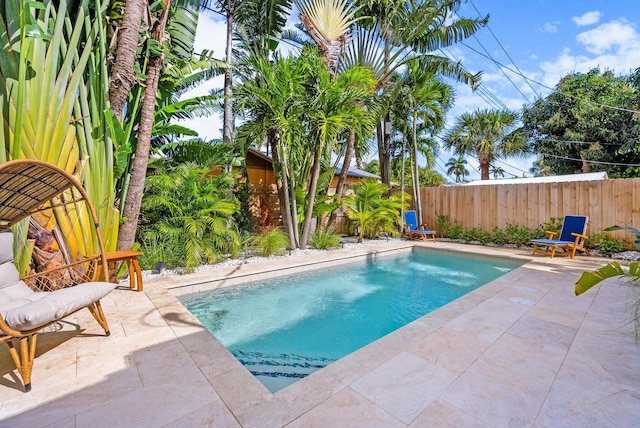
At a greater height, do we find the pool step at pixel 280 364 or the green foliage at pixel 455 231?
the green foliage at pixel 455 231

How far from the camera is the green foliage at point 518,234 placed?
27.8ft

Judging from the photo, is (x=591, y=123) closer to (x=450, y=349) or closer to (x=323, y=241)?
(x=323, y=241)

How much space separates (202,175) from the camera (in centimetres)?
616

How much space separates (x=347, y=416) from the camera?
175 cm

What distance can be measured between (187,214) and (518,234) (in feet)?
30.0

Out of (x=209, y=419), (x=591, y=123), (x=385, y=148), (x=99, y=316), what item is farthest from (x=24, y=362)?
(x=591, y=123)

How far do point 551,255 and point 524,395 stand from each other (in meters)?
6.52

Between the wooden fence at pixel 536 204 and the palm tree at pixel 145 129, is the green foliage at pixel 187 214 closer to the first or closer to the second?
the palm tree at pixel 145 129

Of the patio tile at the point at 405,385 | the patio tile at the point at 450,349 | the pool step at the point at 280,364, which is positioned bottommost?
the pool step at the point at 280,364

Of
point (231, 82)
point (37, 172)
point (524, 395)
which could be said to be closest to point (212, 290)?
point (37, 172)

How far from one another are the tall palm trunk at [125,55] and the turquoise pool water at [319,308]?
3327mm

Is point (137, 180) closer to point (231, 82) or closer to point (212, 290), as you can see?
point (212, 290)

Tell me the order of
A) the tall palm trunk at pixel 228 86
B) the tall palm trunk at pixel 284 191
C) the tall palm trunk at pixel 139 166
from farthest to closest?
1. the tall palm trunk at pixel 228 86
2. the tall palm trunk at pixel 284 191
3. the tall palm trunk at pixel 139 166

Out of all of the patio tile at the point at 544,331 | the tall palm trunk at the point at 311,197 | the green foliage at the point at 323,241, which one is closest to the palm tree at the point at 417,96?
the green foliage at the point at 323,241
